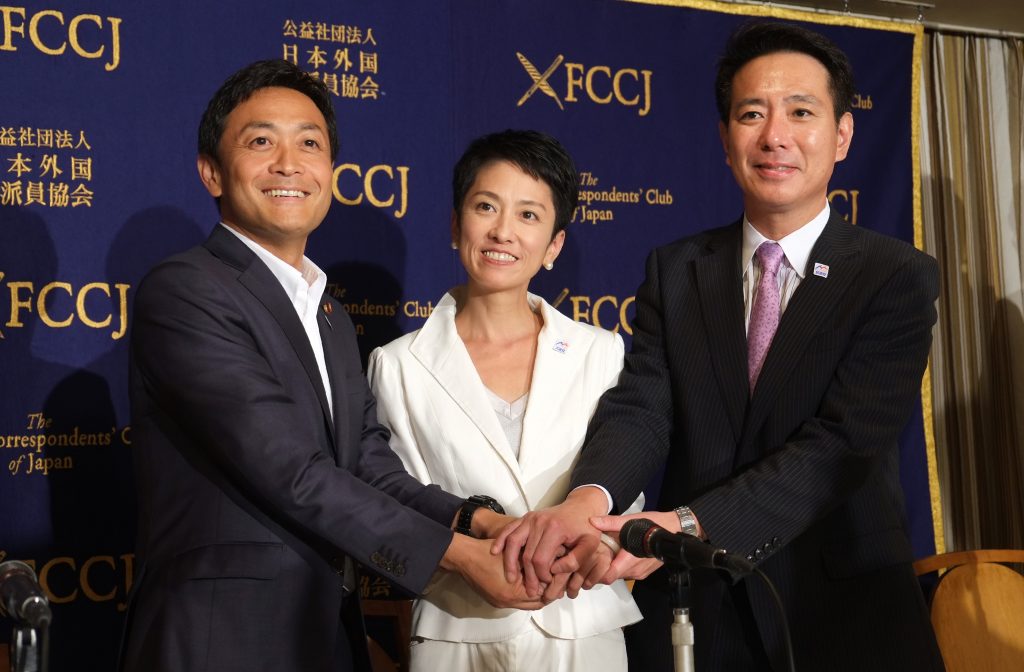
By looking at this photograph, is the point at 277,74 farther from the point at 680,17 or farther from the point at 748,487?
the point at 680,17

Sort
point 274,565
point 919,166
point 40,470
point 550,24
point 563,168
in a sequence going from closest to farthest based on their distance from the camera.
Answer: point 274,565
point 563,168
point 40,470
point 550,24
point 919,166

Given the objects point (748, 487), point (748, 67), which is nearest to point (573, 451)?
point (748, 487)

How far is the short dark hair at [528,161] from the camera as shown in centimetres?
257

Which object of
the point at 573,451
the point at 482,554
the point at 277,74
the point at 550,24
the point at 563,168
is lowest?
the point at 482,554

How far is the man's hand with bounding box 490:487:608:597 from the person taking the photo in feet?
6.92

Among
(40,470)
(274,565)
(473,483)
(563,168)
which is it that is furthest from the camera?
(40,470)

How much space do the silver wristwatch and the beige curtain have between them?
3.15 metres

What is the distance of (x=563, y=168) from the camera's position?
260 centimetres

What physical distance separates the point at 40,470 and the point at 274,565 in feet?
5.57

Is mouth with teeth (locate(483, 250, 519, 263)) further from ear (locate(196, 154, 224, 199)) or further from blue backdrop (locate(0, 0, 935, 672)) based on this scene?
blue backdrop (locate(0, 0, 935, 672))

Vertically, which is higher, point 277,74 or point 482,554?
point 277,74

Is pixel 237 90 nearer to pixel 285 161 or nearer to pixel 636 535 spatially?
pixel 285 161

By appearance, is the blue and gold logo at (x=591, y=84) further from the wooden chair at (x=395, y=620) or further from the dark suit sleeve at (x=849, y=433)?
the dark suit sleeve at (x=849, y=433)

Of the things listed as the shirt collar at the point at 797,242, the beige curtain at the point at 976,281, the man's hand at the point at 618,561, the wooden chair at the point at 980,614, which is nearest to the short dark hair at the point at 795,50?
the shirt collar at the point at 797,242
